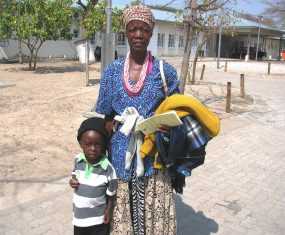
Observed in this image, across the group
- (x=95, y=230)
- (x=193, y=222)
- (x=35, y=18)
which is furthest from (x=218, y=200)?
(x=35, y=18)

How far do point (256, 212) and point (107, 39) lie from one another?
3219 millimetres

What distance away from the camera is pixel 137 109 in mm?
2580

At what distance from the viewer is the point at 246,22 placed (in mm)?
42531

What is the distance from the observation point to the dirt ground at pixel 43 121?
5594 mm

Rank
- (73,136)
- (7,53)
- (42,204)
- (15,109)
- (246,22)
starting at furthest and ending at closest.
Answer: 1. (246,22)
2. (7,53)
3. (15,109)
4. (73,136)
5. (42,204)

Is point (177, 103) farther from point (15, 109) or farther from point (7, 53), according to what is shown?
point (7, 53)

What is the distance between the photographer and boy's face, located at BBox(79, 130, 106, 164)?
2584 mm

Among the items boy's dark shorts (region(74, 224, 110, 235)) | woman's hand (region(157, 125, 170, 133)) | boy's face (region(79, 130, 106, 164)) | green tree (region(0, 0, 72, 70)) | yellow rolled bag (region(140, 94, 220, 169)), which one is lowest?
boy's dark shorts (region(74, 224, 110, 235))

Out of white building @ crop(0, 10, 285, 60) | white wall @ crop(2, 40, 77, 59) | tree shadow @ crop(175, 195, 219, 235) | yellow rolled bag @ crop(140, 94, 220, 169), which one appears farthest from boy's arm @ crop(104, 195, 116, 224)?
white wall @ crop(2, 40, 77, 59)

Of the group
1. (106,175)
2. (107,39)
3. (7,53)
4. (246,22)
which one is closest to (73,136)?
(107,39)

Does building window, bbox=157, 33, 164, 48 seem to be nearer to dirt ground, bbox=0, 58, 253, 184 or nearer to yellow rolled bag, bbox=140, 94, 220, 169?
dirt ground, bbox=0, 58, 253, 184

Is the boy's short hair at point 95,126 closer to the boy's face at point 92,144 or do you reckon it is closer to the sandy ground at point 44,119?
the boy's face at point 92,144

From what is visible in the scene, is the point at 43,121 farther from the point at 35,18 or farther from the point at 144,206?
the point at 35,18

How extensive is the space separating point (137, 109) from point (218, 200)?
258 cm
